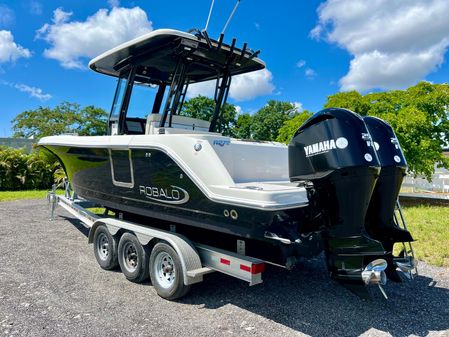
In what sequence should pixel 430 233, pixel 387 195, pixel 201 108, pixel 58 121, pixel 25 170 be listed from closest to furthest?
pixel 387 195 → pixel 201 108 → pixel 430 233 → pixel 25 170 → pixel 58 121

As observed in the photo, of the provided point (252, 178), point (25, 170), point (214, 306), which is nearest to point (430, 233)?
point (252, 178)

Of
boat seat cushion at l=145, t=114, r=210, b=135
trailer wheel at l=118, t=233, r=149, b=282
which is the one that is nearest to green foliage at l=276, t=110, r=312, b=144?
boat seat cushion at l=145, t=114, r=210, b=135

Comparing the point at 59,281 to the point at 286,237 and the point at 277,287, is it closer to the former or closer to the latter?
the point at 277,287

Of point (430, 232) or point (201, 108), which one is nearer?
point (201, 108)

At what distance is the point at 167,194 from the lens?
4188mm

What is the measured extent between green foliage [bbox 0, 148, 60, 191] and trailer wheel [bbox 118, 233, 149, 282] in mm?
13023

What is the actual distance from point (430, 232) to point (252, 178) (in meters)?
4.89

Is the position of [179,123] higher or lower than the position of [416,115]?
lower

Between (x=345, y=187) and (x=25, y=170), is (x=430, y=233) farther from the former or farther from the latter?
(x=25, y=170)

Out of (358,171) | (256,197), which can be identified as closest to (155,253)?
(256,197)

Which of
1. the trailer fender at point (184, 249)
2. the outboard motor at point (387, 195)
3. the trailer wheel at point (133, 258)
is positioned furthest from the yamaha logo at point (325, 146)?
the trailer wheel at point (133, 258)

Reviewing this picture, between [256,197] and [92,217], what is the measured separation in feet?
12.5

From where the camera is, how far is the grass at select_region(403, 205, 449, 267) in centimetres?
564

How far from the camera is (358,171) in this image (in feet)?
10.3
